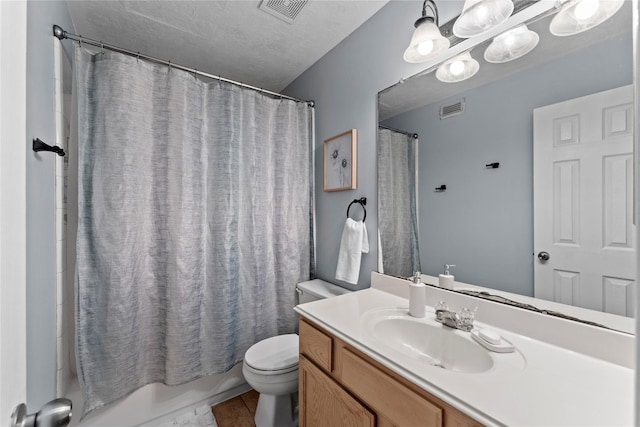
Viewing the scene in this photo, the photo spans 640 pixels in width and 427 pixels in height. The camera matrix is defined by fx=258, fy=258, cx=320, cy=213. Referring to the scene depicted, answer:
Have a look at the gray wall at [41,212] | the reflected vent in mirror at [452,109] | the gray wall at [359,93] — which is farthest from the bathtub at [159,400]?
the reflected vent in mirror at [452,109]

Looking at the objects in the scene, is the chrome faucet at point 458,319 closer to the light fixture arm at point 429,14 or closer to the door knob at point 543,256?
the door knob at point 543,256

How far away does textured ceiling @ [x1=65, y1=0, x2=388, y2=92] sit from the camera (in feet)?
4.66

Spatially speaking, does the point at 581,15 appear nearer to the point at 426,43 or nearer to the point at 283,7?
the point at 426,43

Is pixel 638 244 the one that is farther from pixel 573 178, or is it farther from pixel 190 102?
pixel 190 102

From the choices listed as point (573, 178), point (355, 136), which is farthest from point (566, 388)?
point (355, 136)

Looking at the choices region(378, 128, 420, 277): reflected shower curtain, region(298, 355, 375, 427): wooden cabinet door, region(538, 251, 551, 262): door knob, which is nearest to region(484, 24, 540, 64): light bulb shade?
region(378, 128, 420, 277): reflected shower curtain

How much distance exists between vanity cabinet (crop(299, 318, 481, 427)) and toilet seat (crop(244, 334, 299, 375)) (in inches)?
10.6

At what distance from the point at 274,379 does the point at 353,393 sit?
0.62 m

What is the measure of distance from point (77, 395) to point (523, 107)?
2.44 metres

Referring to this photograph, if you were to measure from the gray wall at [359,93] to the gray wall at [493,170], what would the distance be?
0.32 m

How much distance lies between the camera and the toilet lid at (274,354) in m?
1.37

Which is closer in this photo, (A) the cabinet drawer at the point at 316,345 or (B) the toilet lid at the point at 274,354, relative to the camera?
(A) the cabinet drawer at the point at 316,345

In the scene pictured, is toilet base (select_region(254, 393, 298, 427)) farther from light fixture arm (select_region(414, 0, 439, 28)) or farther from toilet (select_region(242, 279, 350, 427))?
light fixture arm (select_region(414, 0, 439, 28))

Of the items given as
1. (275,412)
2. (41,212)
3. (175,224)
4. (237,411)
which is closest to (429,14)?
(175,224)
